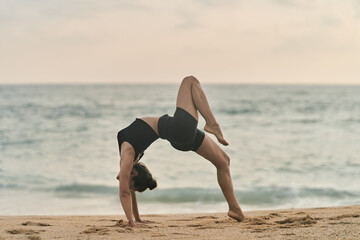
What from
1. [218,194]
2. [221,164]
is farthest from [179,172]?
[221,164]

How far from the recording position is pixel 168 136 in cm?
423

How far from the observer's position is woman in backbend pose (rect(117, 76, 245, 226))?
165 inches

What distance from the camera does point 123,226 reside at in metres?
4.41

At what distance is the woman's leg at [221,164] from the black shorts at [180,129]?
0.15 m

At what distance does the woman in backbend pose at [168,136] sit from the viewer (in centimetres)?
420

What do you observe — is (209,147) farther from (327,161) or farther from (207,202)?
(327,161)

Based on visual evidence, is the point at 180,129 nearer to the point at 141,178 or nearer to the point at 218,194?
the point at 141,178

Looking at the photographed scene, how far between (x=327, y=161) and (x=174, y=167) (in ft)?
12.7

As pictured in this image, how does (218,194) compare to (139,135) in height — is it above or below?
below

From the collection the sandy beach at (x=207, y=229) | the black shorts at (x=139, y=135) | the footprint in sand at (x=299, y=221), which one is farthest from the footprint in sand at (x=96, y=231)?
the footprint in sand at (x=299, y=221)

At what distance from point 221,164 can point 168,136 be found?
648 millimetres

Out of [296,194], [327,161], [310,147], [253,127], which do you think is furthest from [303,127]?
[296,194]

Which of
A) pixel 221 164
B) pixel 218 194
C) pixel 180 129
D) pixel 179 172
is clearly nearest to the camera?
pixel 180 129

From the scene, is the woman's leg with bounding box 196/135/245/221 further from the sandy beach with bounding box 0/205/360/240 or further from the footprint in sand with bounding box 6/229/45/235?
the footprint in sand with bounding box 6/229/45/235
